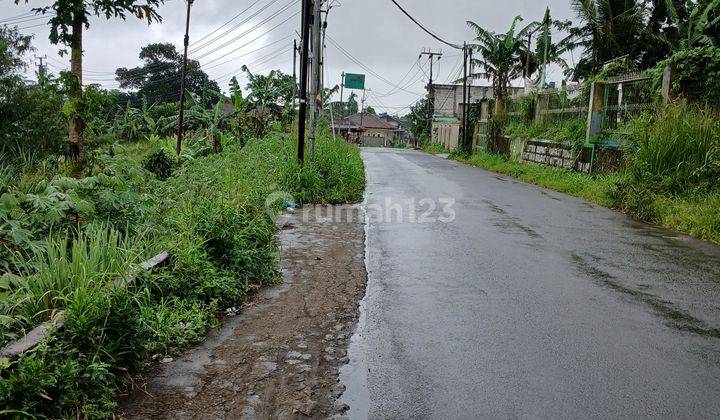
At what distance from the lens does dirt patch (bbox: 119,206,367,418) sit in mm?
3295

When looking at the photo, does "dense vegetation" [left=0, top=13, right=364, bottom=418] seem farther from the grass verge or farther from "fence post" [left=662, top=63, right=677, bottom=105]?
"fence post" [left=662, top=63, right=677, bottom=105]

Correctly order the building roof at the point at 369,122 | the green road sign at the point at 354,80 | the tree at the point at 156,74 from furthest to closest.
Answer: the building roof at the point at 369,122 → the tree at the point at 156,74 → the green road sign at the point at 354,80

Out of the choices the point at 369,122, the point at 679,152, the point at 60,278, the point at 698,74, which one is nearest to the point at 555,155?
the point at 698,74

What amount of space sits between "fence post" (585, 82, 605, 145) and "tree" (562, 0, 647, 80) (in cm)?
1338

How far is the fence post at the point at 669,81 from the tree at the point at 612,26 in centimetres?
1616

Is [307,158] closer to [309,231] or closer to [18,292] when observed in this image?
[309,231]

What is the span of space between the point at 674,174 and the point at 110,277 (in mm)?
10166

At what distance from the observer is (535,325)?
4.68 m

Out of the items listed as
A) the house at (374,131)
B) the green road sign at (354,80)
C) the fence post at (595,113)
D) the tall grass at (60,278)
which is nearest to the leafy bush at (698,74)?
Answer: the fence post at (595,113)

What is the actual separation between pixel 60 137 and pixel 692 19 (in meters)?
23.6

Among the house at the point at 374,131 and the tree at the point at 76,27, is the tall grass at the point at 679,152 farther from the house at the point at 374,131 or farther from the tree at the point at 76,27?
the house at the point at 374,131

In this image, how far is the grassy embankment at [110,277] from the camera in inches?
122

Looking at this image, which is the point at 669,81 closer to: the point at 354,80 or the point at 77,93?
the point at 77,93

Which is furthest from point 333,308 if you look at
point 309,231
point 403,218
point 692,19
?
point 692,19
